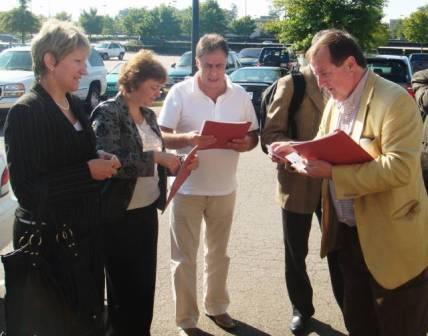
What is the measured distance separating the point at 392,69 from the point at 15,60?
9202 millimetres

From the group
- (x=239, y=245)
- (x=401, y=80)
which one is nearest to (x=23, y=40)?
(x=401, y=80)

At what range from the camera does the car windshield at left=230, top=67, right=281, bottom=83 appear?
14.0 meters

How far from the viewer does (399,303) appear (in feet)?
8.18

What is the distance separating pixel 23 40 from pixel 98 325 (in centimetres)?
5717

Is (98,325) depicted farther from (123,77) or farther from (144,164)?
(123,77)

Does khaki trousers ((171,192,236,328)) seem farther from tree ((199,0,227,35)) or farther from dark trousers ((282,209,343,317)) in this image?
tree ((199,0,227,35))

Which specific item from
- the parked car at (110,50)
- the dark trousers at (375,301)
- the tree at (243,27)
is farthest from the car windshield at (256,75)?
the tree at (243,27)

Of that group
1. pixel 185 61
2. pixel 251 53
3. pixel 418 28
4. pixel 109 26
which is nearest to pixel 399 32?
pixel 418 28

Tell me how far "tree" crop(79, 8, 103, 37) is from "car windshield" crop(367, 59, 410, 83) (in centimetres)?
6782

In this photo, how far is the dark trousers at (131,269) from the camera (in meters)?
2.96

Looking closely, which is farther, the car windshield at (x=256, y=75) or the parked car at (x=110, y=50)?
the parked car at (x=110, y=50)

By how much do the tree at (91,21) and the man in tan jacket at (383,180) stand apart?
76954 mm

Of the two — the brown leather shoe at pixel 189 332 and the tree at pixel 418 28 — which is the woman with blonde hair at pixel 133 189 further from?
the tree at pixel 418 28

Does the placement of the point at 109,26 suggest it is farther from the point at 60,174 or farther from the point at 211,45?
the point at 60,174
